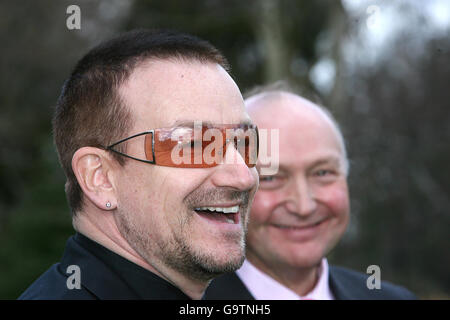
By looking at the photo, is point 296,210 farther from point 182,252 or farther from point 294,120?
point 182,252

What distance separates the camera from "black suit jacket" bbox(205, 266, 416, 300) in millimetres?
3075

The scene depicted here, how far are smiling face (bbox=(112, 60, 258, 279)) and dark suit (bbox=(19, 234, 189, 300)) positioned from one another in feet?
0.26

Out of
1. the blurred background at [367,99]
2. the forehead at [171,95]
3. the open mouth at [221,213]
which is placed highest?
the blurred background at [367,99]

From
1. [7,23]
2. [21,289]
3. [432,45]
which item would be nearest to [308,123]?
[21,289]

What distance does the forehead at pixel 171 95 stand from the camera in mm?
2178

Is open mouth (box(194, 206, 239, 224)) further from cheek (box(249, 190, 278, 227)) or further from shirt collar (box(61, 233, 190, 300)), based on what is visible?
cheek (box(249, 190, 278, 227))

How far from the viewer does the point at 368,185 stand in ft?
37.4

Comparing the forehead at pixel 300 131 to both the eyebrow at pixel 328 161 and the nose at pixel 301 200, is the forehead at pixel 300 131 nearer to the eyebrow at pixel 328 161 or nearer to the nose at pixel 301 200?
the eyebrow at pixel 328 161

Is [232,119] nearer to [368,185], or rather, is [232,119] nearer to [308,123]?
[308,123]

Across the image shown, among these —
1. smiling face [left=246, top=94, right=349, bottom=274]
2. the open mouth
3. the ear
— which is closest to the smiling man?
smiling face [left=246, top=94, right=349, bottom=274]

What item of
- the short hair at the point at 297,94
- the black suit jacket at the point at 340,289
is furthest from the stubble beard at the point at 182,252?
the short hair at the point at 297,94

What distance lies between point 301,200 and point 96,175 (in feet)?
4.95

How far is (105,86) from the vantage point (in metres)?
2.26
